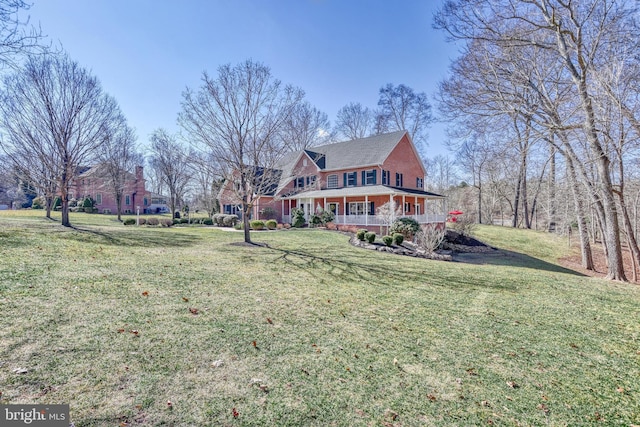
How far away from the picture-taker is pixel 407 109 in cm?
3625

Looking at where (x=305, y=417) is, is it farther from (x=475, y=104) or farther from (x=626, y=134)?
(x=475, y=104)

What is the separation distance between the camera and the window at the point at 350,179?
2556 cm

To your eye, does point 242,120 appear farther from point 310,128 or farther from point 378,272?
point 310,128

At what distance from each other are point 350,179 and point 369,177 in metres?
1.91

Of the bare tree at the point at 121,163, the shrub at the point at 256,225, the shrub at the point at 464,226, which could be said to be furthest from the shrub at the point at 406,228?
the bare tree at the point at 121,163

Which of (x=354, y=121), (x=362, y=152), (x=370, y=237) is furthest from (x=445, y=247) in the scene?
(x=354, y=121)

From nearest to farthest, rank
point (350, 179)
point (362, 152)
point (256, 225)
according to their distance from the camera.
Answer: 1. point (256, 225)
2. point (350, 179)
3. point (362, 152)

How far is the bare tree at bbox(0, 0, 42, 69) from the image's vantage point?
527cm

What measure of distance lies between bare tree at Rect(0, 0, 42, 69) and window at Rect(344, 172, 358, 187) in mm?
21459

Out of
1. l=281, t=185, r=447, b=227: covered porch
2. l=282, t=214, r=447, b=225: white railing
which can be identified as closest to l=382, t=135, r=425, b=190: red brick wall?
l=281, t=185, r=447, b=227: covered porch

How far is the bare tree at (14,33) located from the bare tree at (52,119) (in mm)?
9429

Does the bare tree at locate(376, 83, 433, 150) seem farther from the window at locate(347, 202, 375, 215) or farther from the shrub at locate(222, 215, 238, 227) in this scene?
the shrub at locate(222, 215, 238, 227)

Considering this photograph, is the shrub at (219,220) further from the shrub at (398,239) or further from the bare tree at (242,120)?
the shrub at (398,239)

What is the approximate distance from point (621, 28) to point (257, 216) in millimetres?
24625
